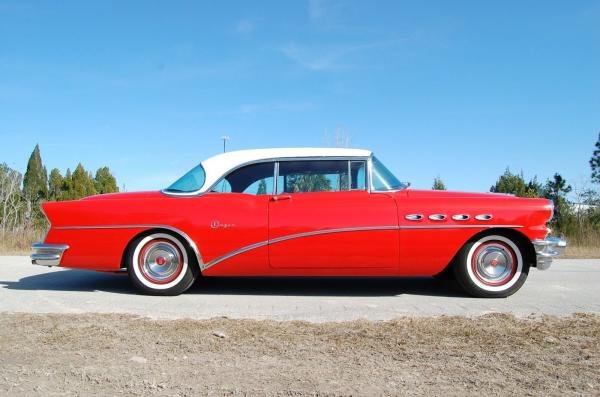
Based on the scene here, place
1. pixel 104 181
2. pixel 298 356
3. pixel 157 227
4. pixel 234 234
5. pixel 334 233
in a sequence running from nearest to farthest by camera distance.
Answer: pixel 298 356 → pixel 334 233 → pixel 234 234 → pixel 157 227 → pixel 104 181

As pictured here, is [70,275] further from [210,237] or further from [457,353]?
[457,353]

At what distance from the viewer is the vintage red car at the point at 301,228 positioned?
5.41 metres

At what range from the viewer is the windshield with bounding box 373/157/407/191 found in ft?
18.9

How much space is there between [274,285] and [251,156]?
161cm

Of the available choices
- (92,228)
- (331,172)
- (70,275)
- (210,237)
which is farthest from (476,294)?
(70,275)

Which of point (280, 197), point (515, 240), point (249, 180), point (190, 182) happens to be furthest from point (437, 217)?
point (190, 182)

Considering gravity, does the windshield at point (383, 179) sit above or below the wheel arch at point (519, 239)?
above

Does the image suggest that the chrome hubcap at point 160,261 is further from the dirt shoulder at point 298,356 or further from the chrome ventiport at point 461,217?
the chrome ventiport at point 461,217

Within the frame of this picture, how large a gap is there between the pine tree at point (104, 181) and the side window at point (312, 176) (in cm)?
3627

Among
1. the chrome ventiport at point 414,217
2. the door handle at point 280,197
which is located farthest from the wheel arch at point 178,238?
the chrome ventiport at point 414,217

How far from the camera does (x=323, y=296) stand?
564 centimetres

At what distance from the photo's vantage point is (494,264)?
5.54 meters

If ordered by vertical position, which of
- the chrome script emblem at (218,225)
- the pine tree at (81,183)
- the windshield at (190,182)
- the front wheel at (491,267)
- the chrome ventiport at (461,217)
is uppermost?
the pine tree at (81,183)

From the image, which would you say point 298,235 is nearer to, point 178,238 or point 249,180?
point 249,180
